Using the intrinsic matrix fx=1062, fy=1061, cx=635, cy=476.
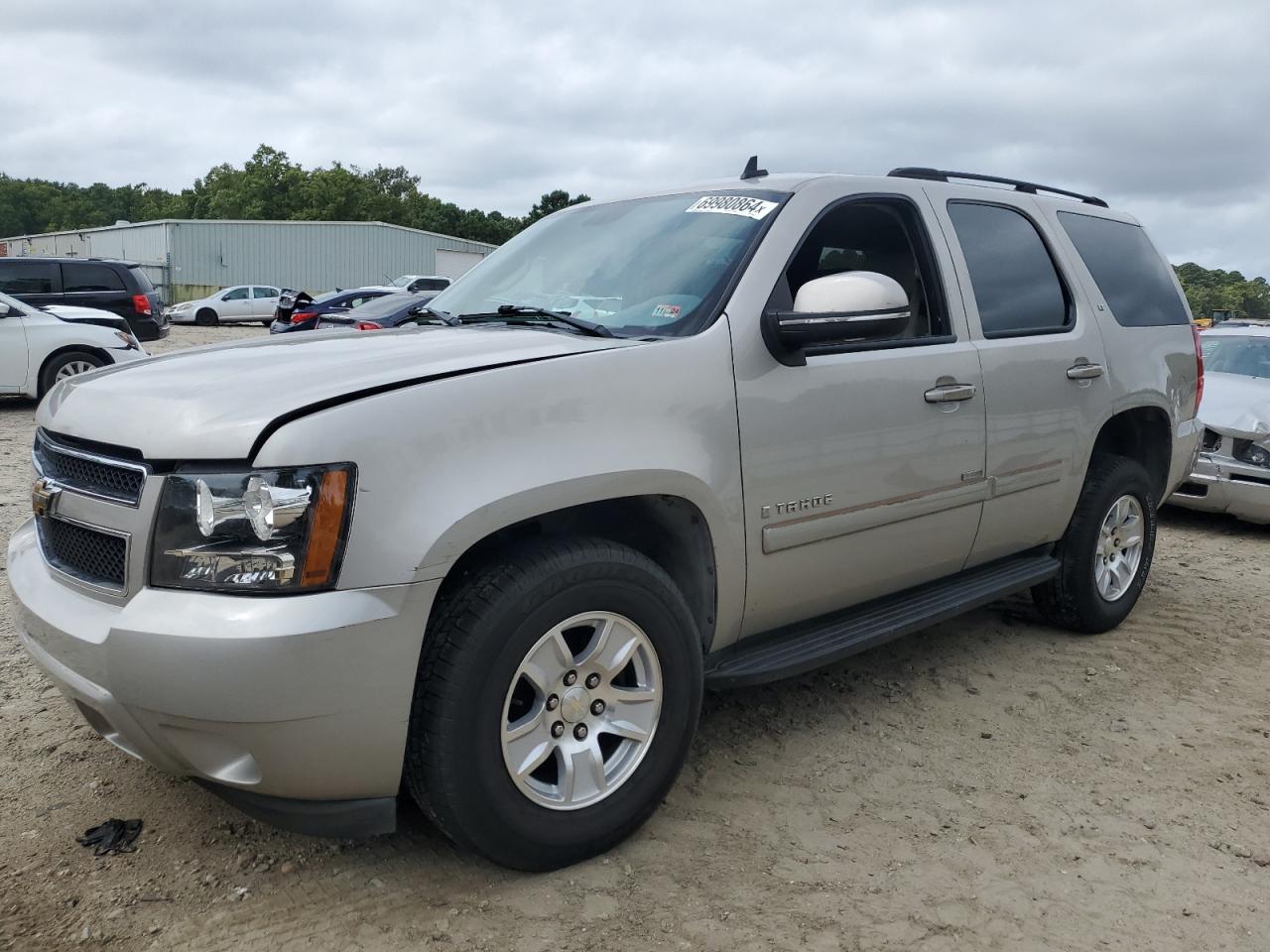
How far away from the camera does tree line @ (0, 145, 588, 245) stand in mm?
67500

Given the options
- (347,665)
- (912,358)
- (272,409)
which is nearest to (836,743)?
(912,358)

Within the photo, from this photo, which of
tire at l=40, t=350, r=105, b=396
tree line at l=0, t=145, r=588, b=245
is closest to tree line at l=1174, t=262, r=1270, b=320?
tree line at l=0, t=145, r=588, b=245

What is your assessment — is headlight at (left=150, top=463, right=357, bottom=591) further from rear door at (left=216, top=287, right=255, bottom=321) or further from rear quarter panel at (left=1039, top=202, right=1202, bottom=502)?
rear door at (left=216, top=287, right=255, bottom=321)

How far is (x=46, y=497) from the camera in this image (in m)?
2.65

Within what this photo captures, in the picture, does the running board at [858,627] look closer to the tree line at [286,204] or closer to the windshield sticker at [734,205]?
the windshield sticker at [734,205]

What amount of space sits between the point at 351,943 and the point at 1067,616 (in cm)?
350

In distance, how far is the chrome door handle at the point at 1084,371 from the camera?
4.22 m

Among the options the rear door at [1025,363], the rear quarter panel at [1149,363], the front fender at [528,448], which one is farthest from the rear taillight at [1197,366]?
the front fender at [528,448]

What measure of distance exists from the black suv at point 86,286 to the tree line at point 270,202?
22.0 m

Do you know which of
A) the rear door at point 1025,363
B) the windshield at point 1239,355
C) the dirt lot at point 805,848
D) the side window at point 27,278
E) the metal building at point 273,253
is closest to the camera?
the dirt lot at point 805,848

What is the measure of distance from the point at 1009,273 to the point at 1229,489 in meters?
4.32

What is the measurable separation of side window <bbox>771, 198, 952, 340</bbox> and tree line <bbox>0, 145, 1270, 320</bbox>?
117 feet

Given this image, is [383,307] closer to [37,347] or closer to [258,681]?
[37,347]

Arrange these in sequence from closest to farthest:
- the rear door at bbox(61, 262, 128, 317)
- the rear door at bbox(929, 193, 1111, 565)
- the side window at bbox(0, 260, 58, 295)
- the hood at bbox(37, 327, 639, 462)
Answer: the hood at bbox(37, 327, 639, 462), the rear door at bbox(929, 193, 1111, 565), the side window at bbox(0, 260, 58, 295), the rear door at bbox(61, 262, 128, 317)
